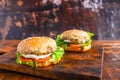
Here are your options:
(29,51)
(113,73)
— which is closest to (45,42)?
(29,51)

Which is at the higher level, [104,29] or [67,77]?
[104,29]

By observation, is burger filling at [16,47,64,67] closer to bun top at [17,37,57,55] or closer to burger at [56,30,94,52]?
bun top at [17,37,57,55]

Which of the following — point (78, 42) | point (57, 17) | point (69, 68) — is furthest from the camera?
point (57, 17)

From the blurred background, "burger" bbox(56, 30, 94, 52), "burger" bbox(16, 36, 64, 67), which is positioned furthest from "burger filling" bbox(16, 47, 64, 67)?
the blurred background

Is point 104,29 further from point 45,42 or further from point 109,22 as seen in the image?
point 45,42

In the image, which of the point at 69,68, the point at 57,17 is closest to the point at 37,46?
the point at 69,68

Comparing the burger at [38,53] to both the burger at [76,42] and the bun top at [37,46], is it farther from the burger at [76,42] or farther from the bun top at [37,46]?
the burger at [76,42]

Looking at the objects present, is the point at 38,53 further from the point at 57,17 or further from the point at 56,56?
the point at 57,17
